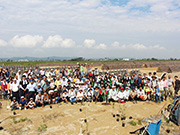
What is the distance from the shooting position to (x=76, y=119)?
7574 mm

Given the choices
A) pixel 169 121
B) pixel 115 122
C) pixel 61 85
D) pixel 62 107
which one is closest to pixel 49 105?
pixel 62 107

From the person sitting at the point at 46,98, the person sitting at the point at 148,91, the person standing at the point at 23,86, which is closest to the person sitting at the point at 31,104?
the person sitting at the point at 46,98

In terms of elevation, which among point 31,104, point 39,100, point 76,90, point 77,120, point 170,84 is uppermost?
point 170,84

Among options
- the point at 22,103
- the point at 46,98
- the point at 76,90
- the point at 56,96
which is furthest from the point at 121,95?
the point at 22,103

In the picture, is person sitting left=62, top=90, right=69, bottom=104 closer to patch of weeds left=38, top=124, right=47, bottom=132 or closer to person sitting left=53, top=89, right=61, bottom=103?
person sitting left=53, top=89, right=61, bottom=103

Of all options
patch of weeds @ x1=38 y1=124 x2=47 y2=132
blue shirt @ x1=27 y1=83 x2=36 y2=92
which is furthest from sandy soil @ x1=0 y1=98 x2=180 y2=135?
blue shirt @ x1=27 y1=83 x2=36 y2=92

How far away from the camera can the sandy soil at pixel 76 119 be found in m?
6.44

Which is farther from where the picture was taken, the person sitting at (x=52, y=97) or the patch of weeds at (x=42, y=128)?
the person sitting at (x=52, y=97)

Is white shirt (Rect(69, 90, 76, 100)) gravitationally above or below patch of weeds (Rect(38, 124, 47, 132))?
above

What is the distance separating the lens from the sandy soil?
6.44 m

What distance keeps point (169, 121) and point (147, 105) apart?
2186 mm

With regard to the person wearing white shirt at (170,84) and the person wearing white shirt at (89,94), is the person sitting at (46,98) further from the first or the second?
the person wearing white shirt at (170,84)

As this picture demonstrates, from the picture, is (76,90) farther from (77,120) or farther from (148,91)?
(148,91)

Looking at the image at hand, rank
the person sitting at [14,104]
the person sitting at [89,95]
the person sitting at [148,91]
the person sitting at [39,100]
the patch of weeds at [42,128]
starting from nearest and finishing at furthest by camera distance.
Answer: the patch of weeds at [42,128] < the person sitting at [14,104] < the person sitting at [39,100] < the person sitting at [89,95] < the person sitting at [148,91]
